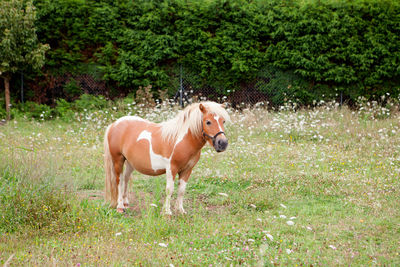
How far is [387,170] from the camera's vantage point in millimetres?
7434

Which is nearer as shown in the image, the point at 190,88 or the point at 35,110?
the point at 35,110

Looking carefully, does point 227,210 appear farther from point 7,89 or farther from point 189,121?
point 7,89

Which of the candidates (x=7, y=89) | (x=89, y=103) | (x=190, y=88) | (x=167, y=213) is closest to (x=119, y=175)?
(x=167, y=213)

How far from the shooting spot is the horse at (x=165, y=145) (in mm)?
5355

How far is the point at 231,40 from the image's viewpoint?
1339 cm

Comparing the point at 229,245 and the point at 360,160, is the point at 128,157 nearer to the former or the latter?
the point at 229,245

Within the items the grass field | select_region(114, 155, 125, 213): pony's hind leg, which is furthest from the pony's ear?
select_region(114, 155, 125, 213): pony's hind leg

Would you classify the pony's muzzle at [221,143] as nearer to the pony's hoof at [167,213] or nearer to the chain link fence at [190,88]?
the pony's hoof at [167,213]

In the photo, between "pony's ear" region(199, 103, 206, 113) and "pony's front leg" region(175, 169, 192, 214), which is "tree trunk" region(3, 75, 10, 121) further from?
"pony's ear" region(199, 103, 206, 113)

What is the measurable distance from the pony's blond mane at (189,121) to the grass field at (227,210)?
32.7 inches

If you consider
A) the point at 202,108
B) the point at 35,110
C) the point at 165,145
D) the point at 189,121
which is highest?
the point at 202,108

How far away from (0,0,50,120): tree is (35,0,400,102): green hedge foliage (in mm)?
957

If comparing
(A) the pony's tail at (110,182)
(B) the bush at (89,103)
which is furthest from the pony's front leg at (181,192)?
(B) the bush at (89,103)

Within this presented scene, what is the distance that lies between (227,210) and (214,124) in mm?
1449
